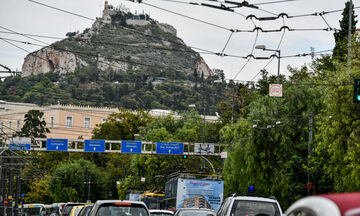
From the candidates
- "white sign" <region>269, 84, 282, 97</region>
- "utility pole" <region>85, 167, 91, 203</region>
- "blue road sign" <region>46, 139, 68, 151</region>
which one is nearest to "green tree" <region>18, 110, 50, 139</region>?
"utility pole" <region>85, 167, 91, 203</region>

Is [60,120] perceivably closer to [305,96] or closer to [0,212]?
[0,212]

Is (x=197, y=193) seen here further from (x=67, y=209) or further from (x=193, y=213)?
(x=193, y=213)

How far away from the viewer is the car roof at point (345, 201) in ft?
17.9

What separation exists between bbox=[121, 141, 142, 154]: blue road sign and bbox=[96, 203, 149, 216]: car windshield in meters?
47.3

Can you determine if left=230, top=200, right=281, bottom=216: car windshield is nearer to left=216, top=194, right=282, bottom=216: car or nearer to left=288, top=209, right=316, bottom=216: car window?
left=216, top=194, right=282, bottom=216: car

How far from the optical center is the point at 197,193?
1329 inches

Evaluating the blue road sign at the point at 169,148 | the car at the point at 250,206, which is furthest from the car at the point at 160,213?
the blue road sign at the point at 169,148

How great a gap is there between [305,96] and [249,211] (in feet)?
102

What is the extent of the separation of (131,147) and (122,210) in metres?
47.9

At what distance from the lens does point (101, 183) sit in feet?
319

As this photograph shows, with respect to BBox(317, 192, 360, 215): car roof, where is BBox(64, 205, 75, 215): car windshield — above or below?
below

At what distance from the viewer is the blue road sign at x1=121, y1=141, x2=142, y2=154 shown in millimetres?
61566

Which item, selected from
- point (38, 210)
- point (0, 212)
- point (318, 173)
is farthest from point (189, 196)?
point (38, 210)

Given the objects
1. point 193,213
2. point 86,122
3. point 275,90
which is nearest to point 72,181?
point 86,122
